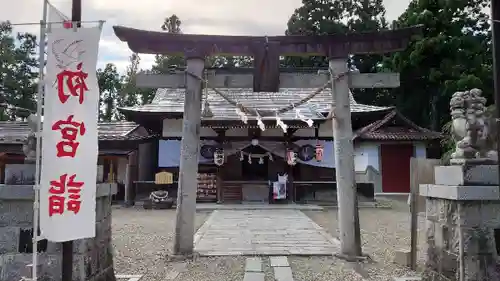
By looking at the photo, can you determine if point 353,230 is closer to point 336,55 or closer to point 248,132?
point 336,55

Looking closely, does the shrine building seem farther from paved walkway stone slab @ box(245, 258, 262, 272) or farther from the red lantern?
paved walkway stone slab @ box(245, 258, 262, 272)

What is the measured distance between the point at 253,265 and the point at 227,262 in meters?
0.47

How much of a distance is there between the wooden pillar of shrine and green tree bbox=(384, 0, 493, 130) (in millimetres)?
18068

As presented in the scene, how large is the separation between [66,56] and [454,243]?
430cm

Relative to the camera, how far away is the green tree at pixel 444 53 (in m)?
22.0

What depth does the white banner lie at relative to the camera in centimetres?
359

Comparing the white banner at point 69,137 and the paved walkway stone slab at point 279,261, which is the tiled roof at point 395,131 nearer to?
the paved walkway stone slab at point 279,261

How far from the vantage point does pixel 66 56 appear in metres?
3.69

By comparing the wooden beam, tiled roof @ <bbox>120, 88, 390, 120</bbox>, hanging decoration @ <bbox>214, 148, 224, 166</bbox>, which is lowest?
hanging decoration @ <bbox>214, 148, 224, 166</bbox>

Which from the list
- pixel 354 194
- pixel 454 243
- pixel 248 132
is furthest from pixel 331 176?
pixel 454 243

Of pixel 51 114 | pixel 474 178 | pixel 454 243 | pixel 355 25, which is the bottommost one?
pixel 454 243

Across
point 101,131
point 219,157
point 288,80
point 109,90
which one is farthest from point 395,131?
point 109,90

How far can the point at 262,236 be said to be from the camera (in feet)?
29.9

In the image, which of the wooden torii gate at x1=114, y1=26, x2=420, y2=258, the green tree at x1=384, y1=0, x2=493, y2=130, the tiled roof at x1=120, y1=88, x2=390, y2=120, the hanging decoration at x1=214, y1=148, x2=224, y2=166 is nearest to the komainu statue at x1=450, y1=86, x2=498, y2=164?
the wooden torii gate at x1=114, y1=26, x2=420, y2=258
